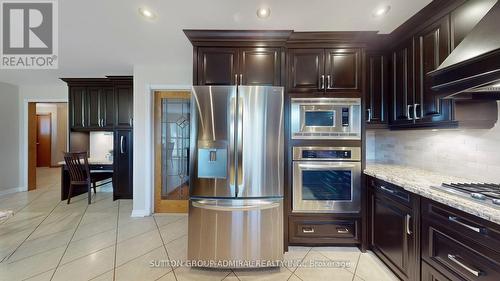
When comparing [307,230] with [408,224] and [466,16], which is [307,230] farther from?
[466,16]

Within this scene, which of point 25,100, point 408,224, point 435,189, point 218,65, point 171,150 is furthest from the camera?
point 25,100

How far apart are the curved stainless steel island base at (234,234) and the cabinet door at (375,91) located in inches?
66.6

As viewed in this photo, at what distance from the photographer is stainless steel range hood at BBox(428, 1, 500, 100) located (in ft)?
3.98

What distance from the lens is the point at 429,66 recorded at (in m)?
2.00

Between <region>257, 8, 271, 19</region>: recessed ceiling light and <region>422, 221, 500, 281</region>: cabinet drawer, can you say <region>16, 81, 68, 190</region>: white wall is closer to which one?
<region>257, 8, 271, 19</region>: recessed ceiling light

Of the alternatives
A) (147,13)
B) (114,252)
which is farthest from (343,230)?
(147,13)

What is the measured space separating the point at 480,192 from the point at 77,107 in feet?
19.4

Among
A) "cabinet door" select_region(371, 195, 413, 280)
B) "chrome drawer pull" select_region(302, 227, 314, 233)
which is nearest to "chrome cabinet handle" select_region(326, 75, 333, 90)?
"cabinet door" select_region(371, 195, 413, 280)

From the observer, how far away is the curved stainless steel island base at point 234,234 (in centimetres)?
207

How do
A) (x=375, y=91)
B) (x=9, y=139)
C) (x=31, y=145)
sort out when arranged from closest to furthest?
(x=375, y=91) < (x=9, y=139) < (x=31, y=145)

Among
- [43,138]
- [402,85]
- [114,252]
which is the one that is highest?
[402,85]

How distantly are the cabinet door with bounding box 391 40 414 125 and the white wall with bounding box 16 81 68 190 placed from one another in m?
6.29

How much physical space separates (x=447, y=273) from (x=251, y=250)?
1440 mm

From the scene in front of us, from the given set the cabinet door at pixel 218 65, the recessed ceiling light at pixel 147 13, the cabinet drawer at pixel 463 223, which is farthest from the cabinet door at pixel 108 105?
the cabinet drawer at pixel 463 223
